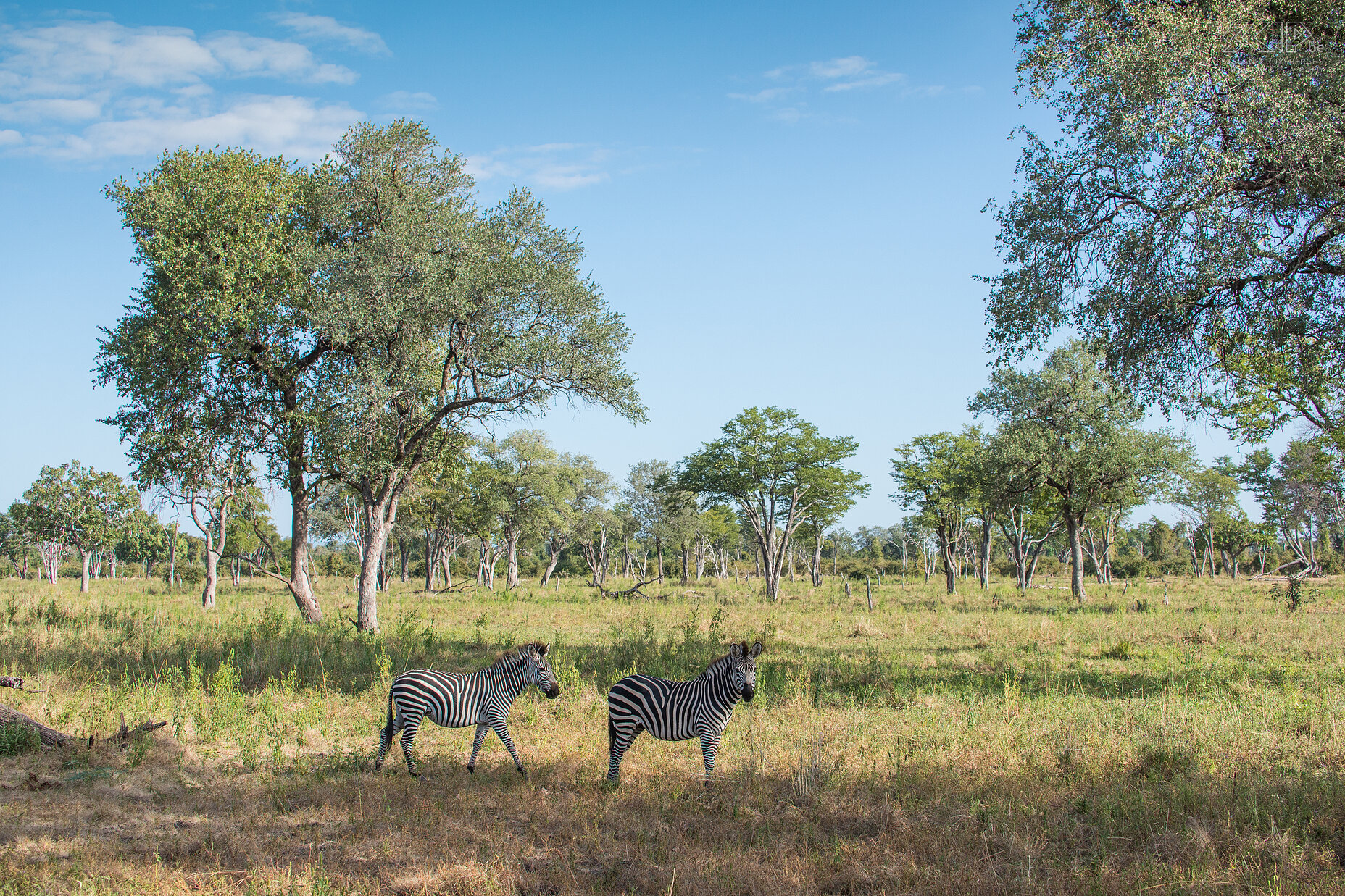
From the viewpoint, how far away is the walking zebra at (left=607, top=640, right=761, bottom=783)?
6.06m

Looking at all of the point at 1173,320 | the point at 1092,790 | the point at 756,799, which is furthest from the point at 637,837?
the point at 1173,320

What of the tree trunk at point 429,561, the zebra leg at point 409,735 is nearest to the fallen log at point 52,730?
the zebra leg at point 409,735

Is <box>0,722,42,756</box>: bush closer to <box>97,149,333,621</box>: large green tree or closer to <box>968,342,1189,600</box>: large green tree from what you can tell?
<box>97,149,333,621</box>: large green tree

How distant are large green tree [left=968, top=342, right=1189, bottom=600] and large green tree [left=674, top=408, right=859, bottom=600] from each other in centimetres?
1009

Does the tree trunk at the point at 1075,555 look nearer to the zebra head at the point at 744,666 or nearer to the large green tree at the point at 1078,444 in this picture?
the large green tree at the point at 1078,444

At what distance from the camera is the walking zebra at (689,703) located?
6.06m

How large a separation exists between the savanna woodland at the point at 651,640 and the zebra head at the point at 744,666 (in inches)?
49.6

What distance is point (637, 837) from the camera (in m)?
6.07

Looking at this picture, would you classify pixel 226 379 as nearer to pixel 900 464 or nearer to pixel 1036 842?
pixel 1036 842

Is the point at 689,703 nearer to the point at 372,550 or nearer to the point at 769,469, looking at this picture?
the point at 372,550

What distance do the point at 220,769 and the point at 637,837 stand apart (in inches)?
195

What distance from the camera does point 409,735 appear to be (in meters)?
6.96

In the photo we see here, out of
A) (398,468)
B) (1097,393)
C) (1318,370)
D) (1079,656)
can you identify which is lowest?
(1079,656)

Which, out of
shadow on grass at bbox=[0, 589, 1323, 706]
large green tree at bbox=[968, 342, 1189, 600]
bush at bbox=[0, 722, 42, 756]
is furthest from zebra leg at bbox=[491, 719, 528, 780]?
large green tree at bbox=[968, 342, 1189, 600]
